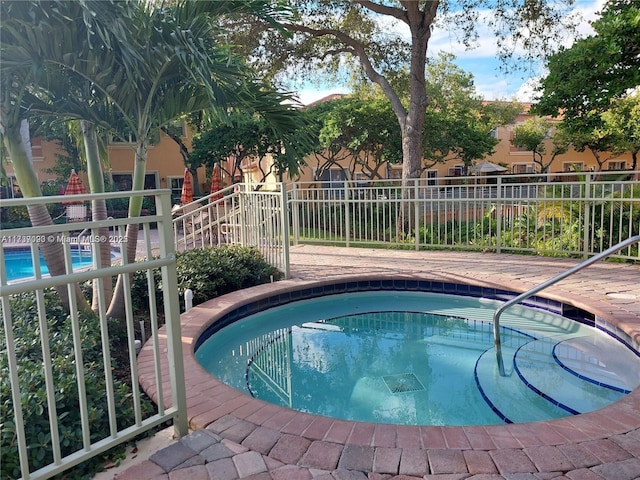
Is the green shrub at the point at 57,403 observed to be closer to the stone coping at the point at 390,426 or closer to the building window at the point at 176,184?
the stone coping at the point at 390,426

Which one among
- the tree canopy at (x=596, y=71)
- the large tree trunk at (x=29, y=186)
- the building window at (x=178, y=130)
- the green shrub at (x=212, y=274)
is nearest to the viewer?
the large tree trunk at (x=29, y=186)

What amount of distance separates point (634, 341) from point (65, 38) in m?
5.13

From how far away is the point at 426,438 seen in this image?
94.3 inches

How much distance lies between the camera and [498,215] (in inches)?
304

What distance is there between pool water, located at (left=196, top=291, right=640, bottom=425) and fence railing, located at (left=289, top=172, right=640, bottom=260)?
2317mm

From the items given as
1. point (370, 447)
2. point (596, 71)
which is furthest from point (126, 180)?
point (370, 447)

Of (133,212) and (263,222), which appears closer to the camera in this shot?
(133,212)

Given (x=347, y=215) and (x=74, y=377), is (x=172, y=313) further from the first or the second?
(x=347, y=215)

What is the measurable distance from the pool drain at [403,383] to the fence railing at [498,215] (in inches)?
156

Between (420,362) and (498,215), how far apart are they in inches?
167

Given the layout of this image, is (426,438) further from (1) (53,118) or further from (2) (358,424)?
(1) (53,118)

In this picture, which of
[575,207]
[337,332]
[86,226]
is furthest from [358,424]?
[575,207]

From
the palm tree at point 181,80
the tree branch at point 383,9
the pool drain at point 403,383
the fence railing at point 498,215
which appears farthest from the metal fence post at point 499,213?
the tree branch at point 383,9

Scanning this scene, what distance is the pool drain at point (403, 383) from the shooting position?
375 centimetres
